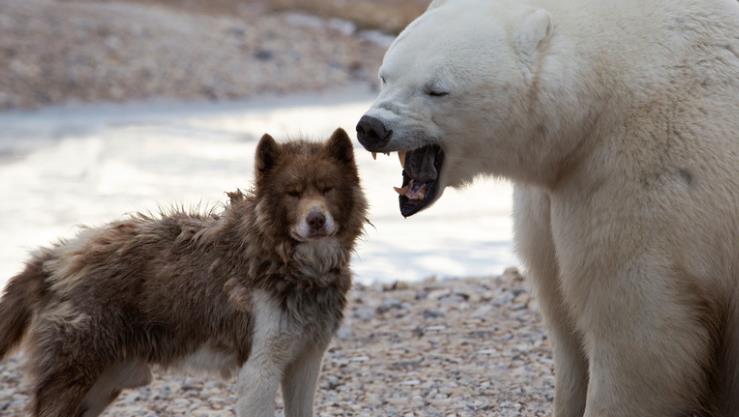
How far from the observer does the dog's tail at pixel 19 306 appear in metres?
4.62

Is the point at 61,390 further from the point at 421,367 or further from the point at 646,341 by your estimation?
the point at 646,341

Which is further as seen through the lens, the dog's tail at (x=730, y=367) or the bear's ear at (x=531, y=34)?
the dog's tail at (x=730, y=367)

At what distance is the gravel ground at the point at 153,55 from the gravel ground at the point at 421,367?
8.74m

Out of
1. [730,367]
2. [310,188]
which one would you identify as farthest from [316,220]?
[730,367]

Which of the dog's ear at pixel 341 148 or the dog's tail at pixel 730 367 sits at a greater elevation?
the dog's ear at pixel 341 148

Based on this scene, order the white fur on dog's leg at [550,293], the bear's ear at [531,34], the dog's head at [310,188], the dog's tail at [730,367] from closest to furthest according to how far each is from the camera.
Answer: the bear's ear at [531,34]
the dog's tail at [730,367]
the white fur on dog's leg at [550,293]
the dog's head at [310,188]

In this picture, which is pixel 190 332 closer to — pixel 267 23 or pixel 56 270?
pixel 56 270

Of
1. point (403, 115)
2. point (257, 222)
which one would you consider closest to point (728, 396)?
point (403, 115)

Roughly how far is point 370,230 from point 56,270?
14.4ft

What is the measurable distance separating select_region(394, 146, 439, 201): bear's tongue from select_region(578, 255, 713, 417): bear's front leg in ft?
1.96

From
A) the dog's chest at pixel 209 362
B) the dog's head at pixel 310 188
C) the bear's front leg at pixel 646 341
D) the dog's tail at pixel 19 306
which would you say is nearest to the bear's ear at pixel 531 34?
the bear's front leg at pixel 646 341

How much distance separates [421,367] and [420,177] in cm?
203

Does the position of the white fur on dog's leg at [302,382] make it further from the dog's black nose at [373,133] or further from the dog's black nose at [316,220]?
the dog's black nose at [373,133]

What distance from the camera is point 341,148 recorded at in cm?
446
